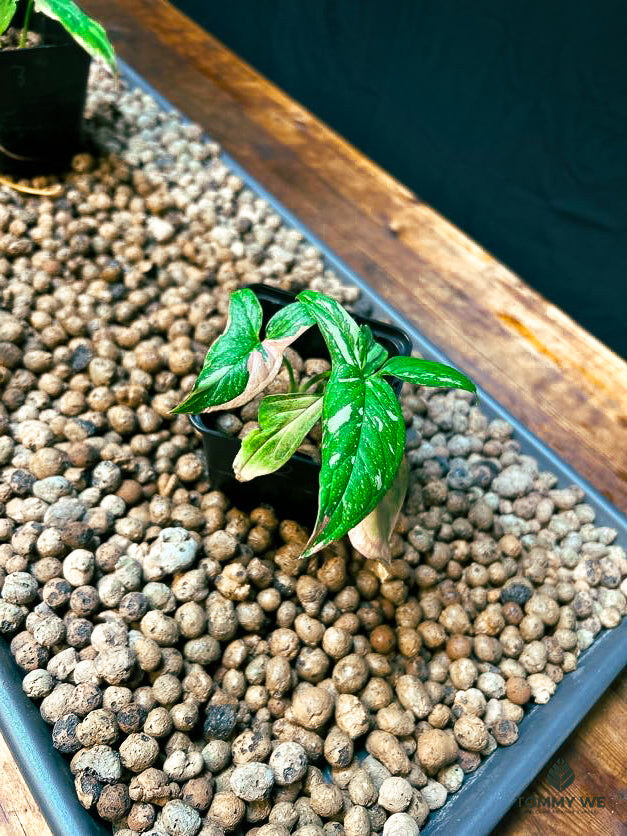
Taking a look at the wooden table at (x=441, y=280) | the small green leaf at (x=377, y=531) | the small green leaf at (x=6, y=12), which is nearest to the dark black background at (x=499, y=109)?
the wooden table at (x=441, y=280)

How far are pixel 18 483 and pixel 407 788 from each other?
0.55m

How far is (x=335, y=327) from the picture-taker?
27.2 inches

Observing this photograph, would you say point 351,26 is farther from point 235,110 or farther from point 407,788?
point 407,788

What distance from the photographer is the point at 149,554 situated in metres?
0.83

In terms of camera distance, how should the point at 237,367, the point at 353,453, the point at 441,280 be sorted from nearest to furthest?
the point at 353,453 < the point at 237,367 < the point at 441,280

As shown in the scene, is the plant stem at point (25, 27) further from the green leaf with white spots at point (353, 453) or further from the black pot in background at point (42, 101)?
the green leaf with white spots at point (353, 453)

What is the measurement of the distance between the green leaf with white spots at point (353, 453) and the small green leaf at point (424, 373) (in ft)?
0.16

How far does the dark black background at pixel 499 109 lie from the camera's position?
4.67 ft

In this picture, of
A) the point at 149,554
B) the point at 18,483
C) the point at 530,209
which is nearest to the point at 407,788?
the point at 149,554

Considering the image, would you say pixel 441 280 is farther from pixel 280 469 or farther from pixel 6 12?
pixel 6 12

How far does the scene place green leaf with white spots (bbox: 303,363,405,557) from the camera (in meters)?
0.59

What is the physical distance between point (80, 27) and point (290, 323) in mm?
568
